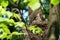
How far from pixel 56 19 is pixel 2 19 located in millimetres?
1045

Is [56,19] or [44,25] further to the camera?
[44,25]

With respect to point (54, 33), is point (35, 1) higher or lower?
higher

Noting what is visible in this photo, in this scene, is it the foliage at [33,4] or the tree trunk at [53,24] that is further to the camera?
the tree trunk at [53,24]

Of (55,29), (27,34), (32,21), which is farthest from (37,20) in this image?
(55,29)

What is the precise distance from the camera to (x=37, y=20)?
3.90 metres

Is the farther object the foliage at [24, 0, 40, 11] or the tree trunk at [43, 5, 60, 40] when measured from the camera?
the tree trunk at [43, 5, 60, 40]

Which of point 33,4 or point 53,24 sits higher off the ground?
point 33,4

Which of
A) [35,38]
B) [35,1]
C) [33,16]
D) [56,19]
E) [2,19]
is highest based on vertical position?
Answer: [35,1]

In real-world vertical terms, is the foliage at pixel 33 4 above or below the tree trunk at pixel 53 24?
above

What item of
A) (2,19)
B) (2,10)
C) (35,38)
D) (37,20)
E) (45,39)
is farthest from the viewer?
(37,20)

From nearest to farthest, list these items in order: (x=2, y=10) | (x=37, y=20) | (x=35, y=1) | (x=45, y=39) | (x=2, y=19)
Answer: (x=35, y=1), (x=2, y=19), (x=2, y=10), (x=45, y=39), (x=37, y=20)

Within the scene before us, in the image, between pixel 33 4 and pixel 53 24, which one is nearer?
pixel 33 4

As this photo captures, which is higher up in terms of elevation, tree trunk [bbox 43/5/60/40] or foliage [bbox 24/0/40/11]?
foliage [bbox 24/0/40/11]

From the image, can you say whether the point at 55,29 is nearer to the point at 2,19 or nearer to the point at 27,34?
the point at 27,34
